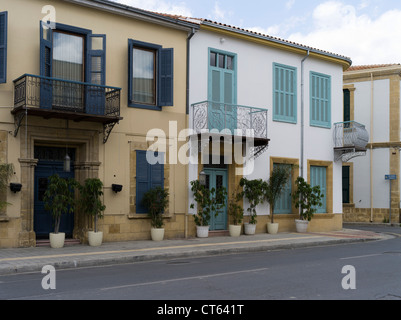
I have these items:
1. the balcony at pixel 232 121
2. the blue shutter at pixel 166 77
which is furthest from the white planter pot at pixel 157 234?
the blue shutter at pixel 166 77

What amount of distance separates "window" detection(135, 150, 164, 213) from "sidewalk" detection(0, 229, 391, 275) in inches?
53.7

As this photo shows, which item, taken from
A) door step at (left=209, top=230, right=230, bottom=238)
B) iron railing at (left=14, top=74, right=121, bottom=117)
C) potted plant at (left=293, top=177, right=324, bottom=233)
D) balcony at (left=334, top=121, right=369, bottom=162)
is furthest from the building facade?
iron railing at (left=14, top=74, right=121, bottom=117)

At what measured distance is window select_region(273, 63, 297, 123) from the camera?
18.8m

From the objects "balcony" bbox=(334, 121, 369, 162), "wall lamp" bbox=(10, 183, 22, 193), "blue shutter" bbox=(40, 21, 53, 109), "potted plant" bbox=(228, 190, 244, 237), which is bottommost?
"potted plant" bbox=(228, 190, 244, 237)

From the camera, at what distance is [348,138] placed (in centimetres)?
2061

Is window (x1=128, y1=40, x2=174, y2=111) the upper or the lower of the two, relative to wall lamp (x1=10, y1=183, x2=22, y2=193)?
upper

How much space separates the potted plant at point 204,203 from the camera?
1595 cm

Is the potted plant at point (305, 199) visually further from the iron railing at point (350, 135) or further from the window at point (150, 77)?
the window at point (150, 77)

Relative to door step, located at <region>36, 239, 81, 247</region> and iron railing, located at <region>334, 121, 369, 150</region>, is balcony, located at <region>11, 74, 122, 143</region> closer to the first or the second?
door step, located at <region>36, 239, 81, 247</region>

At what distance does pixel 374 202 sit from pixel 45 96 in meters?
19.3

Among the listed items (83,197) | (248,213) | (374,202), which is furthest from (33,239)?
(374,202)

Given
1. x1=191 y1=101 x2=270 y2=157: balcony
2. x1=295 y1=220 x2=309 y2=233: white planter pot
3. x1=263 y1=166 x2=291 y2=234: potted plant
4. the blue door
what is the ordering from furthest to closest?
x1=295 y1=220 x2=309 y2=233: white planter pot
x1=263 y1=166 x2=291 y2=234: potted plant
x1=191 y1=101 x2=270 y2=157: balcony
the blue door

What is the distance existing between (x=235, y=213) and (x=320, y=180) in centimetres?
506
